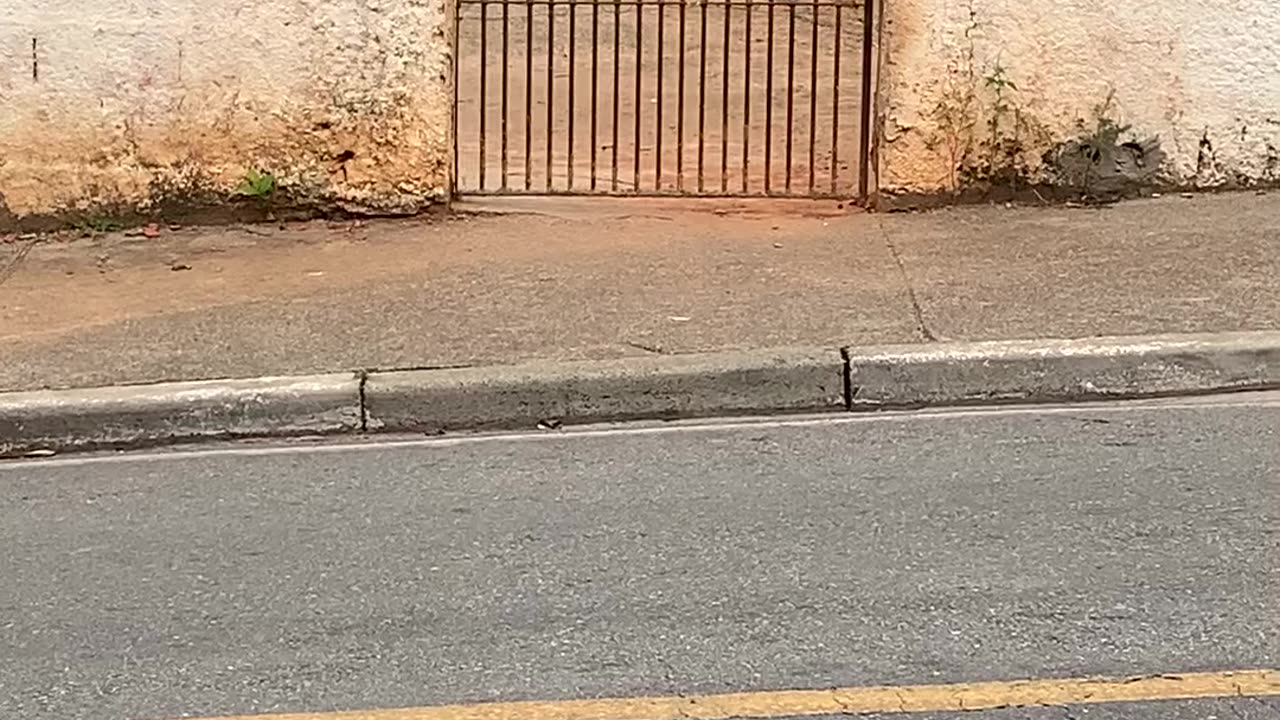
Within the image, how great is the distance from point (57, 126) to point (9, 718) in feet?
17.3

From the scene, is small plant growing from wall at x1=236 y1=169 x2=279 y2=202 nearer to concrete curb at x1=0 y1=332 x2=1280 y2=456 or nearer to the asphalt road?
concrete curb at x1=0 y1=332 x2=1280 y2=456

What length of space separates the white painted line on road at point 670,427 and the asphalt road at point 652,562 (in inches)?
1.0

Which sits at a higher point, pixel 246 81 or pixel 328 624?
pixel 246 81

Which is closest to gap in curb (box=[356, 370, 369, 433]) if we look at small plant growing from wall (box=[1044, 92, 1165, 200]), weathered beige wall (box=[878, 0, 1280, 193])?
weathered beige wall (box=[878, 0, 1280, 193])

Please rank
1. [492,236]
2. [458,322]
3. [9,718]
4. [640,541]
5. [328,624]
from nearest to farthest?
1. [9,718]
2. [328,624]
3. [640,541]
4. [458,322]
5. [492,236]

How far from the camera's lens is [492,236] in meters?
8.41

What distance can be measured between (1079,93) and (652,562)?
16.2 ft

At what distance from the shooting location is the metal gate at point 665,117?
931cm

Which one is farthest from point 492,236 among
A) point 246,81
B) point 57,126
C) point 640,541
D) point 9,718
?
point 9,718

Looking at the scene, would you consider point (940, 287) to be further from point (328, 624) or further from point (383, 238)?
point (328, 624)

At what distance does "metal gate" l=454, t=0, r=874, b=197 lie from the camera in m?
9.31

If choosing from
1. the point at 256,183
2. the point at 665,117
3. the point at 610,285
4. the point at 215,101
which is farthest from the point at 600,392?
the point at 665,117

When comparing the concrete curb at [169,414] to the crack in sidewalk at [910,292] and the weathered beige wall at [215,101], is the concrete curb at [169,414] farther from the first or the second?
the weathered beige wall at [215,101]

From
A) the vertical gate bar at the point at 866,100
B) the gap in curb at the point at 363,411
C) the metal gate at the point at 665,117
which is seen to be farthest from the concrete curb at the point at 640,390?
the metal gate at the point at 665,117
